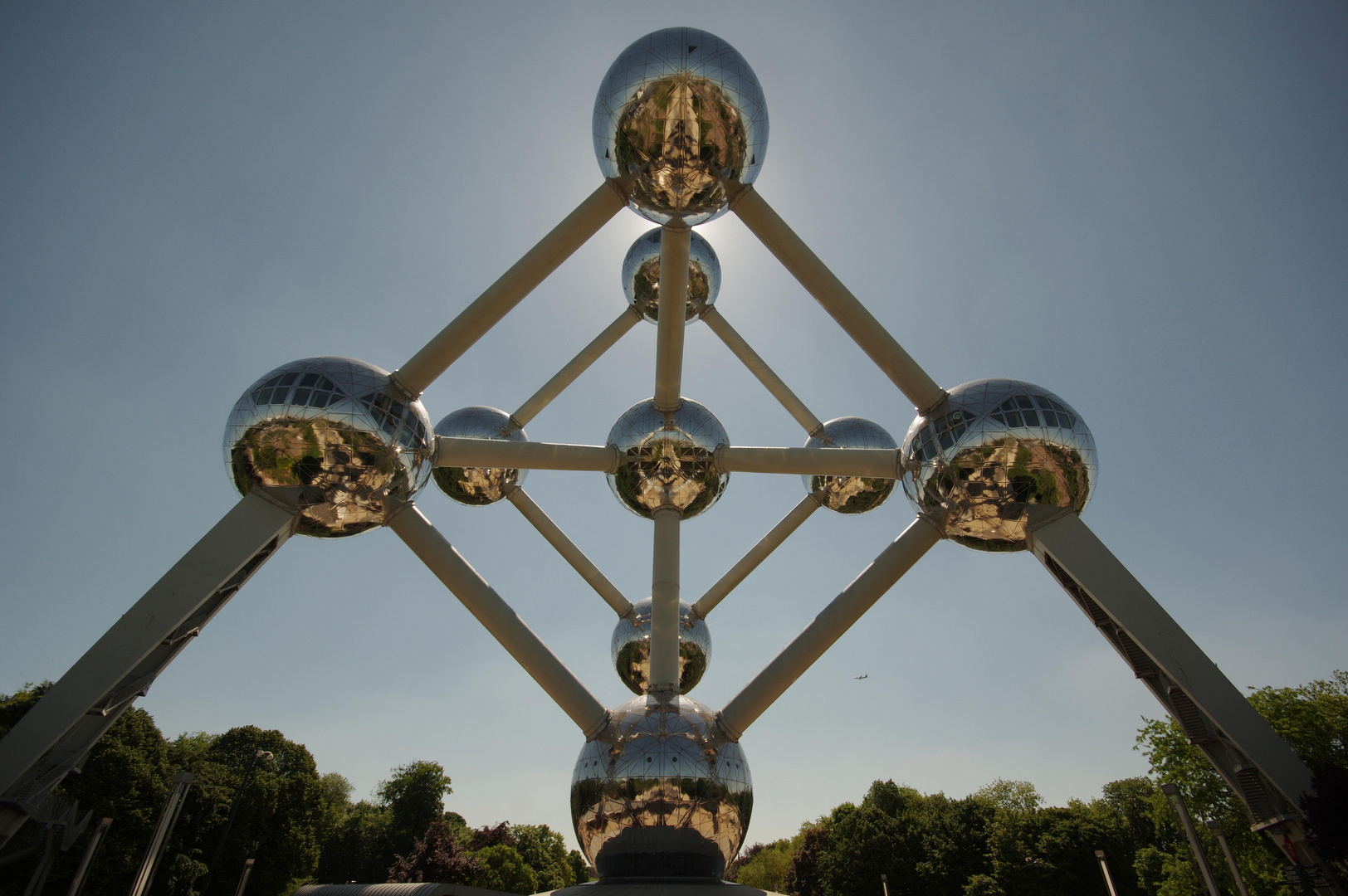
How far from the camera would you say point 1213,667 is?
26.2 feet

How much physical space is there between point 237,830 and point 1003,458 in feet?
127

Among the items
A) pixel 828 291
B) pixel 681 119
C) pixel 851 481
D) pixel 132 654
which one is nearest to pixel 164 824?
pixel 132 654

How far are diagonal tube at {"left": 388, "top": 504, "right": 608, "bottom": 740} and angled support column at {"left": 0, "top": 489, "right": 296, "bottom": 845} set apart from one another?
1537mm

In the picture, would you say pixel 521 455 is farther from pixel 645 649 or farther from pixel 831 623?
pixel 645 649

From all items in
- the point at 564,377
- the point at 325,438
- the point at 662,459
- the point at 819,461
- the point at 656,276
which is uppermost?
the point at 656,276

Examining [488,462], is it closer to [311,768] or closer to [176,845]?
[176,845]

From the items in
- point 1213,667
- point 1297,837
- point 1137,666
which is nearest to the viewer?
point 1297,837

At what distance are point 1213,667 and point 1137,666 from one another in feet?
2.91

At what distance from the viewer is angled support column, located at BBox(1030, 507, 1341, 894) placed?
7520 millimetres

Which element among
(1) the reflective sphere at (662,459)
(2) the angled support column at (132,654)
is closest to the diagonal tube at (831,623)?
(1) the reflective sphere at (662,459)

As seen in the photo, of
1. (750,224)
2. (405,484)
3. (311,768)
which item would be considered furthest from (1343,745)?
(311,768)

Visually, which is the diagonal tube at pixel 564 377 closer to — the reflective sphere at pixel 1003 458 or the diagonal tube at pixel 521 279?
the diagonal tube at pixel 521 279

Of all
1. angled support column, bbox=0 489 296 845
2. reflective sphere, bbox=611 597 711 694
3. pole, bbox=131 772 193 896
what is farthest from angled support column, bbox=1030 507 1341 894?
pole, bbox=131 772 193 896

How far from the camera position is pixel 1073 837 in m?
42.6
